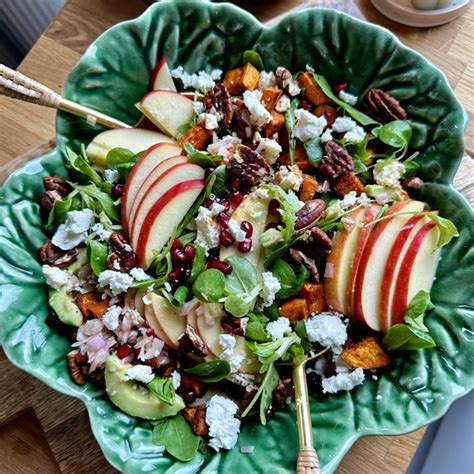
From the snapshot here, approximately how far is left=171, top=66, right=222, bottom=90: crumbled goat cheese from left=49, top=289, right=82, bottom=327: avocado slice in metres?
0.82

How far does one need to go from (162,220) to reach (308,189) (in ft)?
1.51

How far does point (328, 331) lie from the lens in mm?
1729

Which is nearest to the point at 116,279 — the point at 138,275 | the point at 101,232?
the point at 138,275

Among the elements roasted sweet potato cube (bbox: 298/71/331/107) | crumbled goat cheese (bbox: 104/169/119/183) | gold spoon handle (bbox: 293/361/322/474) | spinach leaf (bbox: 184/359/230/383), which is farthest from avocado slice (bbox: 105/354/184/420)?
roasted sweet potato cube (bbox: 298/71/331/107)

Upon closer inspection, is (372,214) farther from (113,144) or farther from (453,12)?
(453,12)

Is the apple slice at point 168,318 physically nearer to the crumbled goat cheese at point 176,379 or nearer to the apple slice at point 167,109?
the crumbled goat cheese at point 176,379

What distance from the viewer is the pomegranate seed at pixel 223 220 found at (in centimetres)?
178

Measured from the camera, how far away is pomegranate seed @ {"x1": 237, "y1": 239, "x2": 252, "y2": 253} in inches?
69.6

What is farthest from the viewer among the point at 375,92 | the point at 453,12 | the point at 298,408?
the point at 453,12

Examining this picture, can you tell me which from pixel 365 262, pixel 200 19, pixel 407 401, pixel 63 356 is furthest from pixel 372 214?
pixel 63 356

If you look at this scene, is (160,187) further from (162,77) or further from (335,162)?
(335,162)

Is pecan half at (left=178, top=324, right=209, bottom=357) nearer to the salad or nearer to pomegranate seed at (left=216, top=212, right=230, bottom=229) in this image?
the salad

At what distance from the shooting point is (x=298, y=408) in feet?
5.57

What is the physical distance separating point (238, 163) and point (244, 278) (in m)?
0.36
